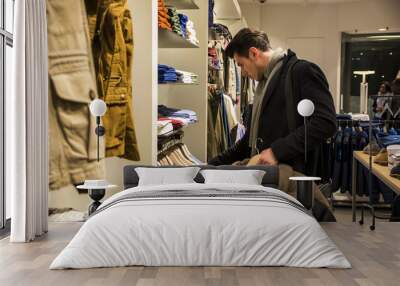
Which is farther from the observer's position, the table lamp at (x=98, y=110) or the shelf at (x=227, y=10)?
the shelf at (x=227, y=10)

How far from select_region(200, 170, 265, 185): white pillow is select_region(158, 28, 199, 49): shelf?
1494 millimetres

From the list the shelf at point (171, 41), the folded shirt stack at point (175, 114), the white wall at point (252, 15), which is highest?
the white wall at point (252, 15)

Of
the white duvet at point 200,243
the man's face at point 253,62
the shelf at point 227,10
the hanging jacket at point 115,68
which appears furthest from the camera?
the shelf at point 227,10

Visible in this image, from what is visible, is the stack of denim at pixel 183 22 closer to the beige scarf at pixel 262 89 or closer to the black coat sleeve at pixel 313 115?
the beige scarf at pixel 262 89

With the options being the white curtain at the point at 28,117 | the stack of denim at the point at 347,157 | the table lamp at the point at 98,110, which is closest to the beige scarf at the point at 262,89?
the table lamp at the point at 98,110

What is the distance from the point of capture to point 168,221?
3424mm

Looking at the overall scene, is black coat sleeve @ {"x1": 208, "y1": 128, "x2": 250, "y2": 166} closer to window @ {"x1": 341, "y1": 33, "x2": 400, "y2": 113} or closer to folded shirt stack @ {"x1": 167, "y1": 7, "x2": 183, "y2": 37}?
folded shirt stack @ {"x1": 167, "y1": 7, "x2": 183, "y2": 37}

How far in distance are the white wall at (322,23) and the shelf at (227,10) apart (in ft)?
3.92

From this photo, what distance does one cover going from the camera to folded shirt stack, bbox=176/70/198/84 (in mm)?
5613

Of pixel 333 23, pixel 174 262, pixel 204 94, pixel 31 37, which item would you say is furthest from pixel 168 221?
pixel 333 23

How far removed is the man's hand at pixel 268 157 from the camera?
5.02m

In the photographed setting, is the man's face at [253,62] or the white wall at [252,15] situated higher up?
the white wall at [252,15]

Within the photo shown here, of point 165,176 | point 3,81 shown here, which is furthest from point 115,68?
point 165,176

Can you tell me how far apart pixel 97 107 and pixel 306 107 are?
160cm
